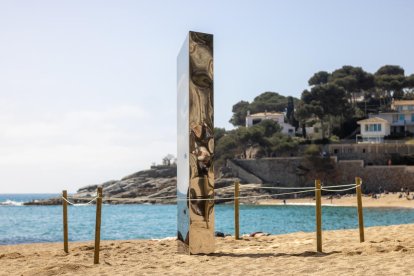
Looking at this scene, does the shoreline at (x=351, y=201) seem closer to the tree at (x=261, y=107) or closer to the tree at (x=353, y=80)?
the tree at (x=353, y=80)

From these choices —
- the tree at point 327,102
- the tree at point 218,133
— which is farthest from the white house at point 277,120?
the tree at point 327,102

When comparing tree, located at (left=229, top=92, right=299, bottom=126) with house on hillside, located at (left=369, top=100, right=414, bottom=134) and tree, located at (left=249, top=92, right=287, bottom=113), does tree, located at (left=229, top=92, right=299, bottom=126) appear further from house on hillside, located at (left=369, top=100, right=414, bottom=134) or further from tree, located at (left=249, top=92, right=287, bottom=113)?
house on hillside, located at (left=369, top=100, right=414, bottom=134)

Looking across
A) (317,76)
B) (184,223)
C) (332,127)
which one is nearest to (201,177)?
(184,223)

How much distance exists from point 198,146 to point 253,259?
2.78 m

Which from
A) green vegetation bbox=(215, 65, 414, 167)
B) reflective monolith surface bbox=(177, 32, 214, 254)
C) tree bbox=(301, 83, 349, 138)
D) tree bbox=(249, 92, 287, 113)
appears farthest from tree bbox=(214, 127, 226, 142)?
reflective monolith surface bbox=(177, 32, 214, 254)

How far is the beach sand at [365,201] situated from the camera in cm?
5803

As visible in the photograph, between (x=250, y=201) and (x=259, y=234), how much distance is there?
5583cm

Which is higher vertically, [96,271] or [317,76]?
[317,76]

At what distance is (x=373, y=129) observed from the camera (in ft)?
252

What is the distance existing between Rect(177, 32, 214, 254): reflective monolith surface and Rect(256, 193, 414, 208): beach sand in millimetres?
46514

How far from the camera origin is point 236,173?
75.1 m

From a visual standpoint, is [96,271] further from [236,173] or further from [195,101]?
[236,173]

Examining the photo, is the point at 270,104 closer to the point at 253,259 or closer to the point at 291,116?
the point at 291,116

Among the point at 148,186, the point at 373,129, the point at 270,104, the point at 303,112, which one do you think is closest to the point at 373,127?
the point at 373,129
